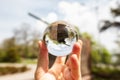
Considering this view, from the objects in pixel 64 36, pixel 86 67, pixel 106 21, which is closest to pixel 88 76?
pixel 86 67

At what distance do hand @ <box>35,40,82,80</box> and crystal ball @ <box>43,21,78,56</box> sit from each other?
0.01 metres

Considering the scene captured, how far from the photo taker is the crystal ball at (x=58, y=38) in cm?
70

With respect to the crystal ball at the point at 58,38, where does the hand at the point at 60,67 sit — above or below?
below

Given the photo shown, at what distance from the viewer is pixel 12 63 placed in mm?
16672

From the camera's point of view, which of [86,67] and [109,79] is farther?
[109,79]

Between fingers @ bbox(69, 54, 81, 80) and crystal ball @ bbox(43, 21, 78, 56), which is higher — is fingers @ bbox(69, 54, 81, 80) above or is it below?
below

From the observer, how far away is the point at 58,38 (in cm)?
71

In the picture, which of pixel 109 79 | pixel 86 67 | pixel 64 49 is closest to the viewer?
pixel 64 49

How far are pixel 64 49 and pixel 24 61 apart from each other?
→ 705 inches

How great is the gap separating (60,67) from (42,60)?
1.6 inches

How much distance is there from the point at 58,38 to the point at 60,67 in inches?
2.5

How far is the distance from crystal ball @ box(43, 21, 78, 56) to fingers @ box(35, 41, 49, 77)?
0.04 feet

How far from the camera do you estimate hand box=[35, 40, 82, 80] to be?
26.7 inches

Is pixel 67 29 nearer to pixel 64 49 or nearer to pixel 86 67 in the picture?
pixel 64 49
